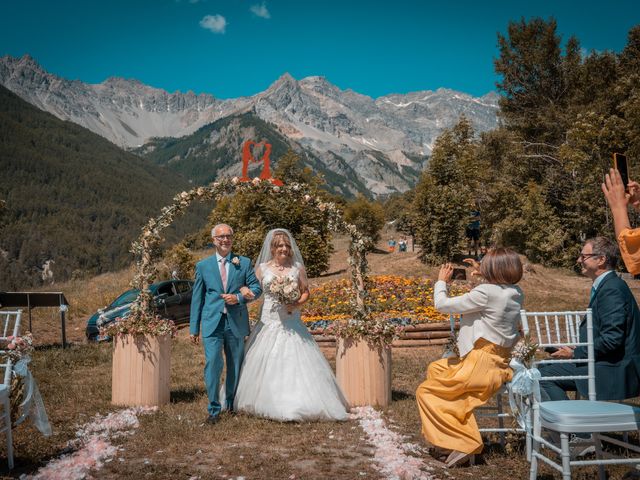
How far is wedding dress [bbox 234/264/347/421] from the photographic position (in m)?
6.60

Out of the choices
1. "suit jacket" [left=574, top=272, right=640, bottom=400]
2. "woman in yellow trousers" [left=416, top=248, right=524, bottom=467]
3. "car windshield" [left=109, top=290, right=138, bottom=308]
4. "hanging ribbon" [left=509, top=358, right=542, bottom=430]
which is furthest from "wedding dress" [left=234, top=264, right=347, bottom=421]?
"car windshield" [left=109, top=290, right=138, bottom=308]

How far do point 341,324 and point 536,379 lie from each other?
3.70 m

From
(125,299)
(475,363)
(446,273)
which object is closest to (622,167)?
(446,273)

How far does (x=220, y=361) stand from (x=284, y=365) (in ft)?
2.68

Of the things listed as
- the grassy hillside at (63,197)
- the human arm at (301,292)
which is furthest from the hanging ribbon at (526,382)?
the grassy hillside at (63,197)

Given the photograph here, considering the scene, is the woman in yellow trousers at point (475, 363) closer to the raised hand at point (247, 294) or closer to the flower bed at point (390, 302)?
the raised hand at point (247, 294)

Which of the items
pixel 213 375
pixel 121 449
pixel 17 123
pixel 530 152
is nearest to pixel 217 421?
pixel 213 375

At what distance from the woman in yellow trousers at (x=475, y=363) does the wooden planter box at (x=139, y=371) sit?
3978 mm

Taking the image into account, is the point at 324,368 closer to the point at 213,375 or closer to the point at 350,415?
the point at 350,415

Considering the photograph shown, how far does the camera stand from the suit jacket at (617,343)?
16.0 feet

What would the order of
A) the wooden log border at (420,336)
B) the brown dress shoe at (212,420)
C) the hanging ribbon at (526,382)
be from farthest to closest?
the wooden log border at (420,336)
the brown dress shoe at (212,420)
the hanging ribbon at (526,382)

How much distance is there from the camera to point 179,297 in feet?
57.5

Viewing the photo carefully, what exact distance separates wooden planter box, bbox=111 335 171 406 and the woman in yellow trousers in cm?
398

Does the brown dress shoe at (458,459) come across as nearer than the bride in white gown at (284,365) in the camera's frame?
Yes
